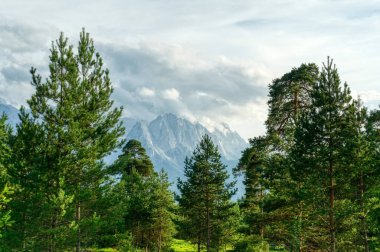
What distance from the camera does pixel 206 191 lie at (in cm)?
A: 3472

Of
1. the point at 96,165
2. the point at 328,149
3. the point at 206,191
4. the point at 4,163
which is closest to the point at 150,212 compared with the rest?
the point at 206,191

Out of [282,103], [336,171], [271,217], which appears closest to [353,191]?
[336,171]

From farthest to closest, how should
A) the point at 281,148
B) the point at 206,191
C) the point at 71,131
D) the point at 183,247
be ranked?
the point at 183,247 → the point at 206,191 → the point at 281,148 → the point at 71,131

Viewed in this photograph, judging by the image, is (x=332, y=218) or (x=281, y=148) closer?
(x=332, y=218)

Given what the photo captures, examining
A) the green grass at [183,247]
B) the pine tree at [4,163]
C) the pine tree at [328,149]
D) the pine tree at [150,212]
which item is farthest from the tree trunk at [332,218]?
the green grass at [183,247]

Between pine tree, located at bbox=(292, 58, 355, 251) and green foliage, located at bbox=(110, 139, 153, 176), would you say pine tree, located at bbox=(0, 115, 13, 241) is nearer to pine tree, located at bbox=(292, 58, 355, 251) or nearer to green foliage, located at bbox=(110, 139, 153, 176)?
pine tree, located at bbox=(292, 58, 355, 251)

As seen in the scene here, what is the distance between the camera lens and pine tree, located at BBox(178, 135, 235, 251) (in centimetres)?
3453

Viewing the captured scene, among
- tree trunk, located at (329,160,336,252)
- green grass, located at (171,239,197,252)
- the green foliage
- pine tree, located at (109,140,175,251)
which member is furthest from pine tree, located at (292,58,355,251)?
the green foliage

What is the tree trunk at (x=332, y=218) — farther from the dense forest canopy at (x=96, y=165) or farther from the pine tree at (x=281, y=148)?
the pine tree at (x=281, y=148)

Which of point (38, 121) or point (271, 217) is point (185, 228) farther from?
point (38, 121)

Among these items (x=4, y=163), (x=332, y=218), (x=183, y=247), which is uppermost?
(x=4, y=163)

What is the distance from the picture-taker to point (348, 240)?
23516 mm

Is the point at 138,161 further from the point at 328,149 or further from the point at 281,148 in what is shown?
the point at 328,149

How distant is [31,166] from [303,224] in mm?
17007
